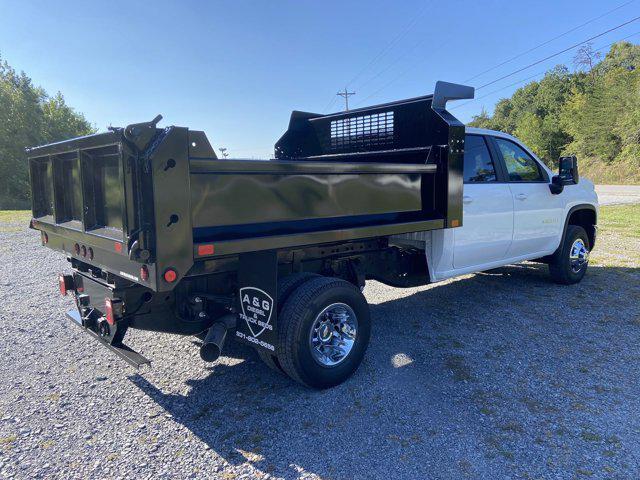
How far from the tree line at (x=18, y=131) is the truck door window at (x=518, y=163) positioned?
37038mm

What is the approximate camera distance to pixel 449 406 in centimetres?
329

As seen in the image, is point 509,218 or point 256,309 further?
point 509,218

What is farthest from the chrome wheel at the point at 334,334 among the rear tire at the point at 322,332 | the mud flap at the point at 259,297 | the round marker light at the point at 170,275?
the round marker light at the point at 170,275

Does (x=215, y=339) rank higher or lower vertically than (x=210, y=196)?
lower

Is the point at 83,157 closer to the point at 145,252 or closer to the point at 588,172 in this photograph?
the point at 145,252

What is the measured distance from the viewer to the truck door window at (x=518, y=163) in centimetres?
546

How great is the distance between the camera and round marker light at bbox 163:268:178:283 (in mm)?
2584

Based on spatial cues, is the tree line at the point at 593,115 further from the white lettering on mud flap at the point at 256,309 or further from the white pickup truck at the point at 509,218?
the white lettering on mud flap at the point at 256,309

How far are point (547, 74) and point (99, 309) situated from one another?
7291 cm

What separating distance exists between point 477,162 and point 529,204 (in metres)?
1.11

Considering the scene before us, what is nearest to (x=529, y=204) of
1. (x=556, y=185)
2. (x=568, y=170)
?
(x=556, y=185)

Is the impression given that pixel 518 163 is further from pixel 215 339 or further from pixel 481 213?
pixel 215 339

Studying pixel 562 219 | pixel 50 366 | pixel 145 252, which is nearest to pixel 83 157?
pixel 145 252

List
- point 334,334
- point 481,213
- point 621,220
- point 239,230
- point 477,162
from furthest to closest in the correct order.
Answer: point 621,220
point 477,162
point 481,213
point 334,334
point 239,230
